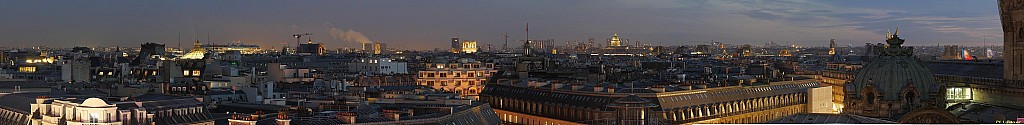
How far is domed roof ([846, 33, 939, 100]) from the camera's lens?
6662cm

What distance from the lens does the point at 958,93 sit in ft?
240

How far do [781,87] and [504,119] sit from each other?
25.0 m

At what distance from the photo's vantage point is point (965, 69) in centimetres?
7519

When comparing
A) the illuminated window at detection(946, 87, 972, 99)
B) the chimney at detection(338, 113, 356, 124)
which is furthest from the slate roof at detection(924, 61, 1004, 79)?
the chimney at detection(338, 113, 356, 124)

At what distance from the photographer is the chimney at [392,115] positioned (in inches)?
2618

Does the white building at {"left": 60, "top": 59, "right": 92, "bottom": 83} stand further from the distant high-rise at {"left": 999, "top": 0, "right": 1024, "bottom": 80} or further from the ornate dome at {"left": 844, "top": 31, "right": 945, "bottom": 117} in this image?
the distant high-rise at {"left": 999, "top": 0, "right": 1024, "bottom": 80}

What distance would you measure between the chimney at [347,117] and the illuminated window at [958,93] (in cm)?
3357

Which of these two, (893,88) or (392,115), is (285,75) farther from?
(893,88)

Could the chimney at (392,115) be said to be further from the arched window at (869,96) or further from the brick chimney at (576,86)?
the brick chimney at (576,86)

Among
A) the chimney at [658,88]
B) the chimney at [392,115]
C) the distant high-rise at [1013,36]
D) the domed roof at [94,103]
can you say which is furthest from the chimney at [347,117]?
the distant high-rise at [1013,36]

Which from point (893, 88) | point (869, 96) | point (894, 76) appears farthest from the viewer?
point (869, 96)

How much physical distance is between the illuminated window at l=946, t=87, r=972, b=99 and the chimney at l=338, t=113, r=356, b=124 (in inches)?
1322

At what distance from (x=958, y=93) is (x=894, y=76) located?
855cm

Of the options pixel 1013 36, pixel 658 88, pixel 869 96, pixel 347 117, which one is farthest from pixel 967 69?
pixel 347 117
